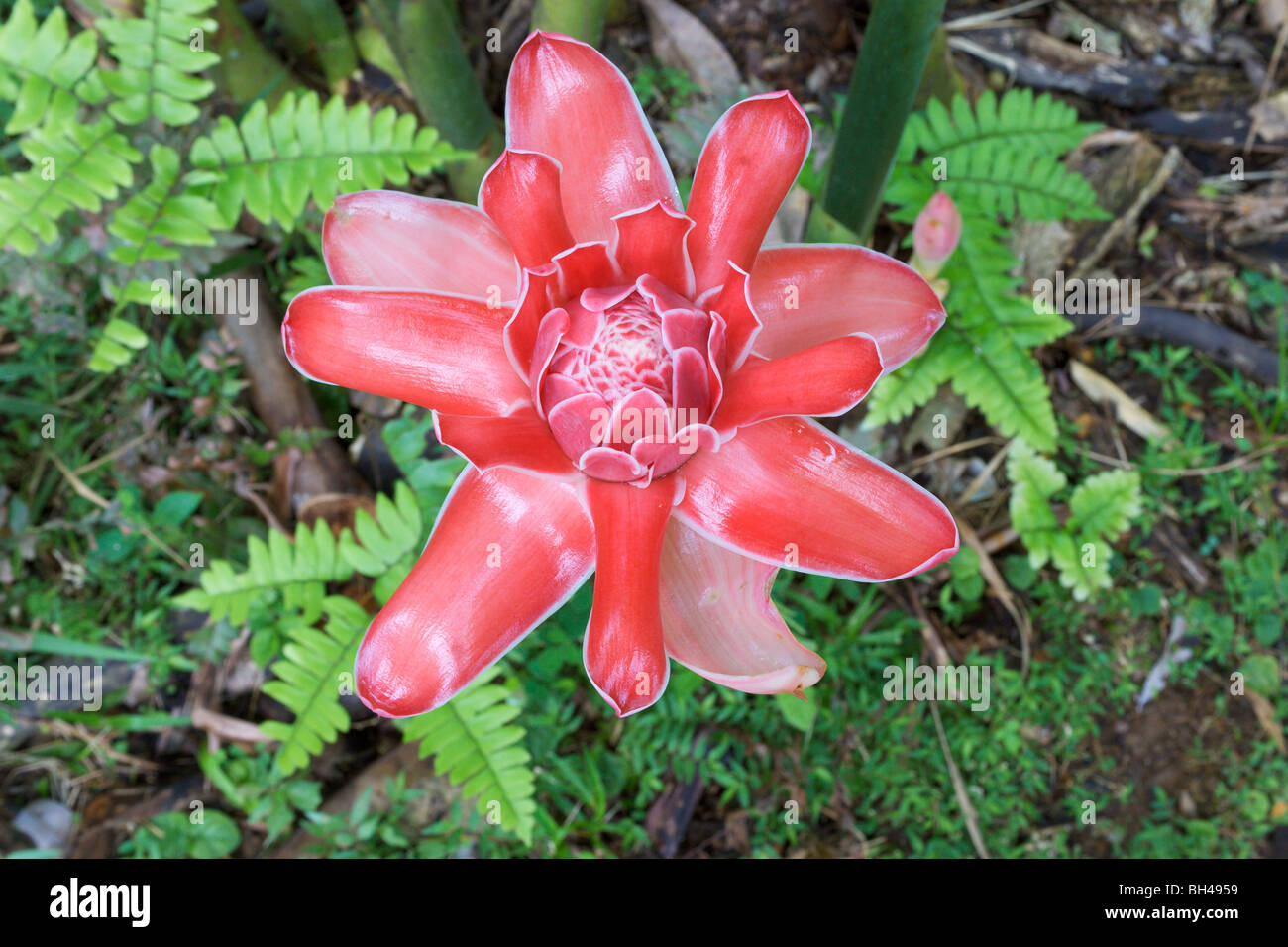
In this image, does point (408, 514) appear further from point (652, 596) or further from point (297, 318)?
point (652, 596)

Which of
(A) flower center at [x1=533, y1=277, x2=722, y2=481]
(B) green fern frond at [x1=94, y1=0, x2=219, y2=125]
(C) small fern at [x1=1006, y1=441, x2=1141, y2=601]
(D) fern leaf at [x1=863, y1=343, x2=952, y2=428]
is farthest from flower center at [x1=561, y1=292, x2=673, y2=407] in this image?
(C) small fern at [x1=1006, y1=441, x2=1141, y2=601]

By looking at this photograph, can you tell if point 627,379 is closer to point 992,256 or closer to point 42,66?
point 992,256

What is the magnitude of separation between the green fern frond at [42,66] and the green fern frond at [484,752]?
6.37 ft

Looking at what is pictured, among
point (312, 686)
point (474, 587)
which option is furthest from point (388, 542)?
point (474, 587)

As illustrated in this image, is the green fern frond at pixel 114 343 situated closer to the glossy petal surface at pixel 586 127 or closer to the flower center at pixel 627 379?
the glossy petal surface at pixel 586 127

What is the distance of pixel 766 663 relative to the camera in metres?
1.52

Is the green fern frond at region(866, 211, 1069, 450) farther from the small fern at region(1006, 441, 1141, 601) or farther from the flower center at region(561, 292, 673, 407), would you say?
the flower center at region(561, 292, 673, 407)

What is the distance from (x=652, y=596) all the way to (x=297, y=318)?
748 millimetres

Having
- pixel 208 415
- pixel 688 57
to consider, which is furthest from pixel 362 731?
pixel 688 57

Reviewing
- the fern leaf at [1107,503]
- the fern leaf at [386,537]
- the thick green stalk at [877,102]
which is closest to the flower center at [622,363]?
the thick green stalk at [877,102]

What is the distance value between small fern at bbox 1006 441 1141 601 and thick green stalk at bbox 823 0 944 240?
3.68 ft

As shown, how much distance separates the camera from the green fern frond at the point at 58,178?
227cm

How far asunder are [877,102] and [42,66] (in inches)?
89.5

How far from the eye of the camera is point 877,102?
201cm
